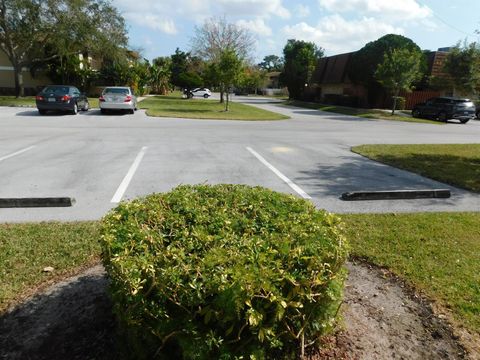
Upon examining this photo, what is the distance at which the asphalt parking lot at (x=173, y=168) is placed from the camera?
6.78 metres

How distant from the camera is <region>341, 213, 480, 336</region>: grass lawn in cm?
381

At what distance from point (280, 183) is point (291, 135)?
8903 millimetres

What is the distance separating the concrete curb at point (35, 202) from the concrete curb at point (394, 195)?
14.6 ft

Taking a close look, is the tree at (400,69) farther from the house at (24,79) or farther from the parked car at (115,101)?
the house at (24,79)

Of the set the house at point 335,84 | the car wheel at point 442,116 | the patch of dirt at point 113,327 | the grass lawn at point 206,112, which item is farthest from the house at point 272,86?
the patch of dirt at point 113,327

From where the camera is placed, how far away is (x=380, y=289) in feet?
13.0

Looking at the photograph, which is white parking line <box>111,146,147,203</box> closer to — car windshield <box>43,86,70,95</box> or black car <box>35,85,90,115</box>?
black car <box>35,85,90,115</box>

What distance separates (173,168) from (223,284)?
23.2 ft

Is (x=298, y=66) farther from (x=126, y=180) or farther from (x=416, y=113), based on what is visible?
(x=126, y=180)

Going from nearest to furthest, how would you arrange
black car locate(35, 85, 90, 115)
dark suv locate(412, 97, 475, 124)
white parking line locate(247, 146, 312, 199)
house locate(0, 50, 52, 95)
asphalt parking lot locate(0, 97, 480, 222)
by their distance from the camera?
asphalt parking lot locate(0, 97, 480, 222), white parking line locate(247, 146, 312, 199), black car locate(35, 85, 90, 115), dark suv locate(412, 97, 475, 124), house locate(0, 50, 52, 95)

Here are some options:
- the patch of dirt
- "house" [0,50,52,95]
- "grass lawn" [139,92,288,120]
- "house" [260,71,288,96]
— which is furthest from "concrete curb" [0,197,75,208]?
"house" [260,71,288,96]

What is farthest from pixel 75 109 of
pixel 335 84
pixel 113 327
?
pixel 335 84

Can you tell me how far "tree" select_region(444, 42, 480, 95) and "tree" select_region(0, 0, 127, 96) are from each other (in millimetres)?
26802

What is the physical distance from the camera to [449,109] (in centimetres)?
2822
